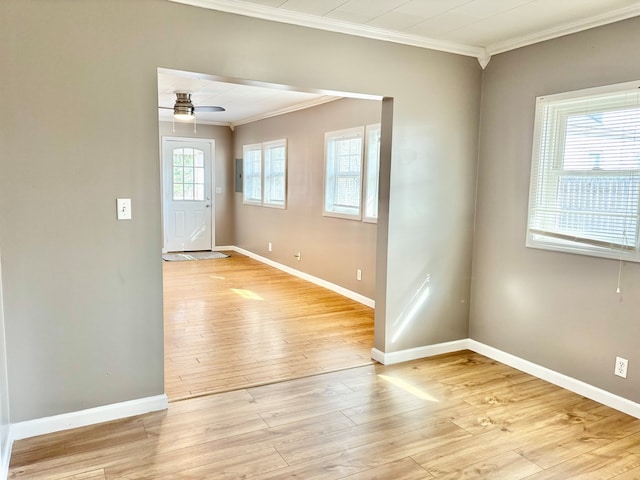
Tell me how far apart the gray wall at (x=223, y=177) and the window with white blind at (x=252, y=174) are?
20.6 inches

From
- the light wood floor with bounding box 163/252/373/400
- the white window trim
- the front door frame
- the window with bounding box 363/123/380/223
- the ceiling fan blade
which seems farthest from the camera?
the front door frame

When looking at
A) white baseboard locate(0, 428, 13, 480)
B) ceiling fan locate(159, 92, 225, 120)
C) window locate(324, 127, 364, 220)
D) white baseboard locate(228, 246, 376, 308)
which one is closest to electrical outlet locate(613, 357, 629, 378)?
white baseboard locate(228, 246, 376, 308)

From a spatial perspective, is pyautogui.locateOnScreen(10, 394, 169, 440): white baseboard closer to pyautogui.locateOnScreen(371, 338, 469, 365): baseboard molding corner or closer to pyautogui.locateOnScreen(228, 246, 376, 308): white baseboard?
pyautogui.locateOnScreen(371, 338, 469, 365): baseboard molding corner

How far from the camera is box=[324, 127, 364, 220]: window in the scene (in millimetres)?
5488

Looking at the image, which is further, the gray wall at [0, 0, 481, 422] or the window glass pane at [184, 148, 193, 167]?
the window glass pane at [184, 148, 193, 167]

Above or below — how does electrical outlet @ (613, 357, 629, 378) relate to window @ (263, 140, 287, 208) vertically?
below

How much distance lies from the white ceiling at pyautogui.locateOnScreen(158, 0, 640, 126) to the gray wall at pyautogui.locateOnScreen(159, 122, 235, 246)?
5.58 m

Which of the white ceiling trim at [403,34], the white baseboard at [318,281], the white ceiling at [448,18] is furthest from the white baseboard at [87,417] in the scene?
the white baseboard at [318,281]

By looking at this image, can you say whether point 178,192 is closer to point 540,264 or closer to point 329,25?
point 329,25

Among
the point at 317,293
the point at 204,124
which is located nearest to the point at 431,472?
the point at 317,293

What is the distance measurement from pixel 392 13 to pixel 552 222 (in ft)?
5.88

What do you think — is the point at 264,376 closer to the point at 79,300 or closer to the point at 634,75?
the point at 79,300

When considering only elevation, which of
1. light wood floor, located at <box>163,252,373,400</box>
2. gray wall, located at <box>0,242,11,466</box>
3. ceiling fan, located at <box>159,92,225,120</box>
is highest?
ceiling fan, located at <box>159,92,225,120</box>

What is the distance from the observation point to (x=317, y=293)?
595 centimetres
